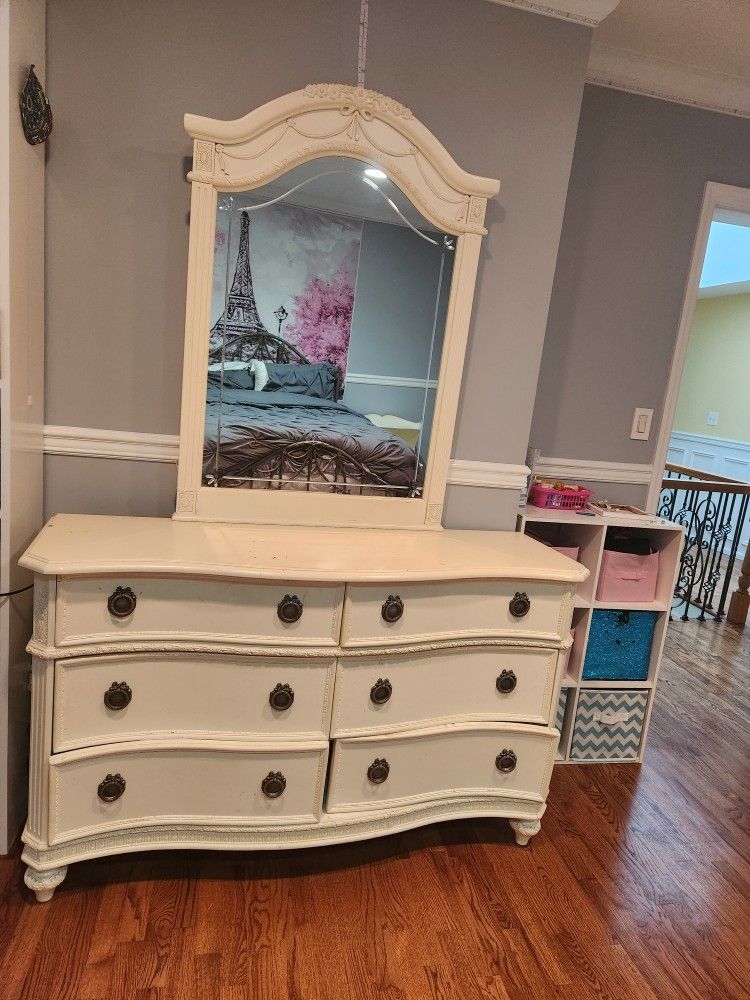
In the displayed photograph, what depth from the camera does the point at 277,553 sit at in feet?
5.68

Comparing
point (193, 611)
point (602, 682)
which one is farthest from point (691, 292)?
point (193, 611)

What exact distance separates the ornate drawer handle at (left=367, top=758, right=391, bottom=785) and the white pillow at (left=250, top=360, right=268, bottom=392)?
105 centimetres

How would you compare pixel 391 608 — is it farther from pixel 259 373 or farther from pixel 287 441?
pixel 259 373

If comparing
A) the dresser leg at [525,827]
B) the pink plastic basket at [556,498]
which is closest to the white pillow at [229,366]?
the pink plastic basket at [556,498]

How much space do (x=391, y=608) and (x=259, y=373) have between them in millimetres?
732

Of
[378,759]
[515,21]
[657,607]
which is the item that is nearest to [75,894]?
[378,759]

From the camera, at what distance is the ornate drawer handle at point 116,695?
5.33 ft

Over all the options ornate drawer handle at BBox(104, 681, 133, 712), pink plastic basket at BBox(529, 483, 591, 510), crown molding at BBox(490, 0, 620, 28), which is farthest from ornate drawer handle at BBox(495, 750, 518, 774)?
crown molding at BBox(490, 0, 620, 28)

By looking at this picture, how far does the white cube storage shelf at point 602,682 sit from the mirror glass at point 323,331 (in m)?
0.71

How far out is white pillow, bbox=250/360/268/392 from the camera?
1898mm

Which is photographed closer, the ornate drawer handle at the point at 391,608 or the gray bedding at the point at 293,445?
the ornate drawer handle at the point at 391,608

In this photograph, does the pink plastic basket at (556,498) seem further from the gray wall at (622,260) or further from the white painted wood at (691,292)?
the white painted wood at (691,292)

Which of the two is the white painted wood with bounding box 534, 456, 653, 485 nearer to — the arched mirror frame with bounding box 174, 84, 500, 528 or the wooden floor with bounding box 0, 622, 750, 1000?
the arched mirror frame with bounding box 174, 84, 500, 528

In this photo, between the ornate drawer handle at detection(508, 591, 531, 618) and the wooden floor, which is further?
the ornate drawer handle at detection(508, 591, 531, 618)
